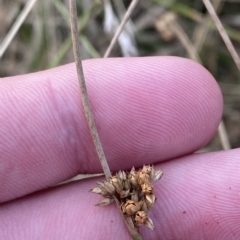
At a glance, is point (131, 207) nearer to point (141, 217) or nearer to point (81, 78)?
point (141, 217)

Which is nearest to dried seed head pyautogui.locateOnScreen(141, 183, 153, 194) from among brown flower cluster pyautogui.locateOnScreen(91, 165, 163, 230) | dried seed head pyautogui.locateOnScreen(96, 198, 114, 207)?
brown flower cluster pyautogui.locateOnScreen(91, 165, 163, 230)

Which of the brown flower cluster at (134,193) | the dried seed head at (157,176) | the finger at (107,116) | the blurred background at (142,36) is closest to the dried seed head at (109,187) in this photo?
the brown flower cluster at (134,193)

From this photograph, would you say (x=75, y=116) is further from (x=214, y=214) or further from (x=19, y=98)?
(x=214, y=214)

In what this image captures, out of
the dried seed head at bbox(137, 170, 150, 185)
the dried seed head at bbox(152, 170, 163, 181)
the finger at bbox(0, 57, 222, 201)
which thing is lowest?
the dried seed head at bbox(152, 170, 163, 181)

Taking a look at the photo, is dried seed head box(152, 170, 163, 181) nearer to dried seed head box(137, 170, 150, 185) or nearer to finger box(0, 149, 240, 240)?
dried seed head box(137, 170, 150, 185)

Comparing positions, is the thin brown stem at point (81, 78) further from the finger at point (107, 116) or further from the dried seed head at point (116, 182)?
the finger at point (107, 116)

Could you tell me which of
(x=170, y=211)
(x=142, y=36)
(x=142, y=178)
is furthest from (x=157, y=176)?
(x=142, y=36)

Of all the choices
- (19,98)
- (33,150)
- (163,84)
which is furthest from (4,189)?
(163,84)
